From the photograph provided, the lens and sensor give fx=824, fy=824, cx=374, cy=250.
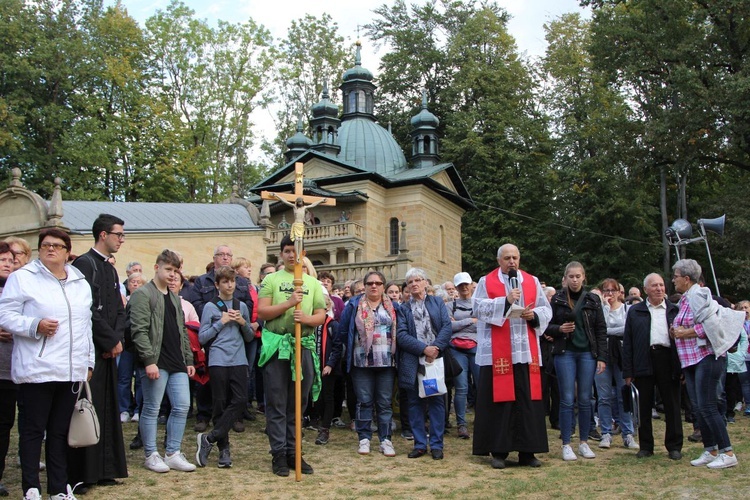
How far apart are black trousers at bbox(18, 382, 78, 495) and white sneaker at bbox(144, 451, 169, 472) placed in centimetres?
120

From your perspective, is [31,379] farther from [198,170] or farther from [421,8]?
[421,8]

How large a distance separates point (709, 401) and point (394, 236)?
33521 millimetres

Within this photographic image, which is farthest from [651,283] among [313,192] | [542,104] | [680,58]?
[542,104]

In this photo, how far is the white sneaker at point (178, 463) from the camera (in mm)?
7254

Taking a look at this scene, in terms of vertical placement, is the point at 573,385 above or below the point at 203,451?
above

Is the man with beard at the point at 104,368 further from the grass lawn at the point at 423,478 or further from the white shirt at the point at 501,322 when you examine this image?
the white shirt at the point at 501,322

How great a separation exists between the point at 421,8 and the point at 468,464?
46.5 metres

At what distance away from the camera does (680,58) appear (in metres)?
26.5

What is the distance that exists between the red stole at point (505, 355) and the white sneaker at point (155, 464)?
3.18 metres

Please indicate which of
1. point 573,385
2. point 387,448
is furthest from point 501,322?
point 387,448

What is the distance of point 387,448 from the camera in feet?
27.8

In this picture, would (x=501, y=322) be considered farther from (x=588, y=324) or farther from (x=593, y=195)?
(x=593, y=195)

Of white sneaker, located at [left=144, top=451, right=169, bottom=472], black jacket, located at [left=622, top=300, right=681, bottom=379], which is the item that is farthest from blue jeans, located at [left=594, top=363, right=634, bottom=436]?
white sneaker, located at [left=144, top=451, right=169, bottom=472]

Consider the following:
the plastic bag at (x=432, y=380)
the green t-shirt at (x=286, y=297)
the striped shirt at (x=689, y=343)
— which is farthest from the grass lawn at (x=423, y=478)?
the green t-shirt at (x=286, y=297)
